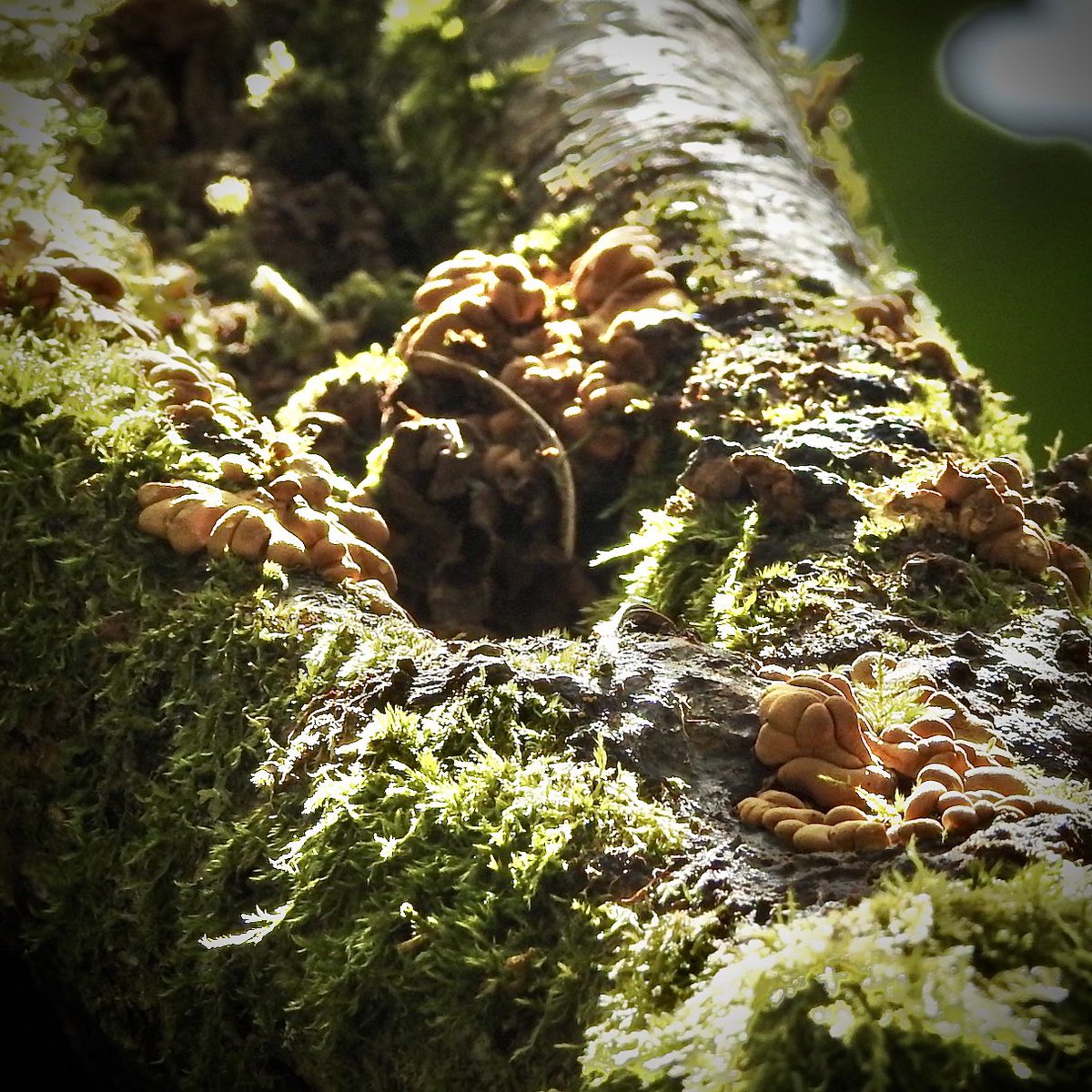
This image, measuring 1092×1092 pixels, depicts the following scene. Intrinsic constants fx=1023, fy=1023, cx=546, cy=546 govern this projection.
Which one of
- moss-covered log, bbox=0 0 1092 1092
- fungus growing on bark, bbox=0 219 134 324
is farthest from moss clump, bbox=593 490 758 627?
fungus growing on bark, bbox=0 219 134 324

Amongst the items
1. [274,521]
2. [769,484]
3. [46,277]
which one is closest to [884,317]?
[769,484]

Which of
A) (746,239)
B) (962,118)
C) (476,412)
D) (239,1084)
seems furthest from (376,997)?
(962,118)

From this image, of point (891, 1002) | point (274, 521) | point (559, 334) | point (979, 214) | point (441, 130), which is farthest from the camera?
point (979, 214)

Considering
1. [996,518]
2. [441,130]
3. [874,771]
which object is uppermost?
[441,130]

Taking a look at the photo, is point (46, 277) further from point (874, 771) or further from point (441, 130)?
point (874, 771)

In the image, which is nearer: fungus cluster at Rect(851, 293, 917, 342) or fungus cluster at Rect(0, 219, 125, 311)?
fungus cluster at Rect(0, 219, 125, 311)

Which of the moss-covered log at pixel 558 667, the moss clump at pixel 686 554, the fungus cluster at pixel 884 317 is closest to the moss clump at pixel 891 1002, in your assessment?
the moss-covered log at pixel 558 667

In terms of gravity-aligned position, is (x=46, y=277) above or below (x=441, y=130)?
below

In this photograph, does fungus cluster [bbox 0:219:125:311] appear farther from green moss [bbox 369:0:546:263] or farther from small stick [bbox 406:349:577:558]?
green moss [bbox 369:0:546:263]
